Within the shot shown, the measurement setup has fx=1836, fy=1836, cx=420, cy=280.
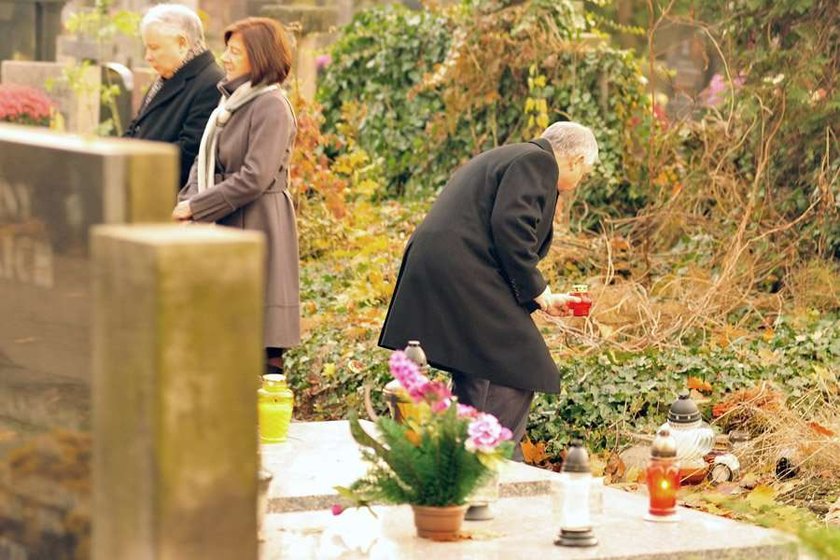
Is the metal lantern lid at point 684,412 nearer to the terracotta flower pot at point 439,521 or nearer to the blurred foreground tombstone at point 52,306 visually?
the terracotta flower pot at point 439,521

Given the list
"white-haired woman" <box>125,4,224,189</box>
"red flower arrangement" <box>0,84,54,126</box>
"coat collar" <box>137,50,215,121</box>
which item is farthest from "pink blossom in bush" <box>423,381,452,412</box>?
"red flower arrangement" <box>0,84,54,126</box>

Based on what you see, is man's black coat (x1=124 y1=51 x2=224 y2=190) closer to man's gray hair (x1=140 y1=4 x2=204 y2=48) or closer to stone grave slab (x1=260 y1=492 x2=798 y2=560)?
man's gray hair (x1=140 y1=4 x2=204 y2=48)

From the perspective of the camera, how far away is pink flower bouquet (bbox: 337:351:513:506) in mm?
5148

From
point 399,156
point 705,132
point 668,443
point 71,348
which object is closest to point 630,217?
point 705,132

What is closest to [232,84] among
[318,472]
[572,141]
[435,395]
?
[572,141]

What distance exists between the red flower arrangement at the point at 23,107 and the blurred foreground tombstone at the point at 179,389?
1353 cm

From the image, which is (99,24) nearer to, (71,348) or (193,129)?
(193,129)

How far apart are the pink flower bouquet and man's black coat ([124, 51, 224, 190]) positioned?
2.43 meters

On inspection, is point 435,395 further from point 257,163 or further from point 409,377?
point 257,163

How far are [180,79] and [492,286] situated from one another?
62.1 inches

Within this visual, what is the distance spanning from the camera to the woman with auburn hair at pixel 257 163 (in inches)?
278

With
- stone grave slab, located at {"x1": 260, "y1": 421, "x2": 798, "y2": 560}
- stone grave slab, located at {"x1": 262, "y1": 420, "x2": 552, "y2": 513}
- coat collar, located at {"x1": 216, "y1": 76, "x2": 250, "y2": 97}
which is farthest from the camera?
coat collar, located at {"x1": 216, "y1": 76, "x2": 250, "y2": 97}

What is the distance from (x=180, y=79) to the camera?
24.5 ft

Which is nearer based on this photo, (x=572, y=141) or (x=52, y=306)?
(x=52, y=306)
